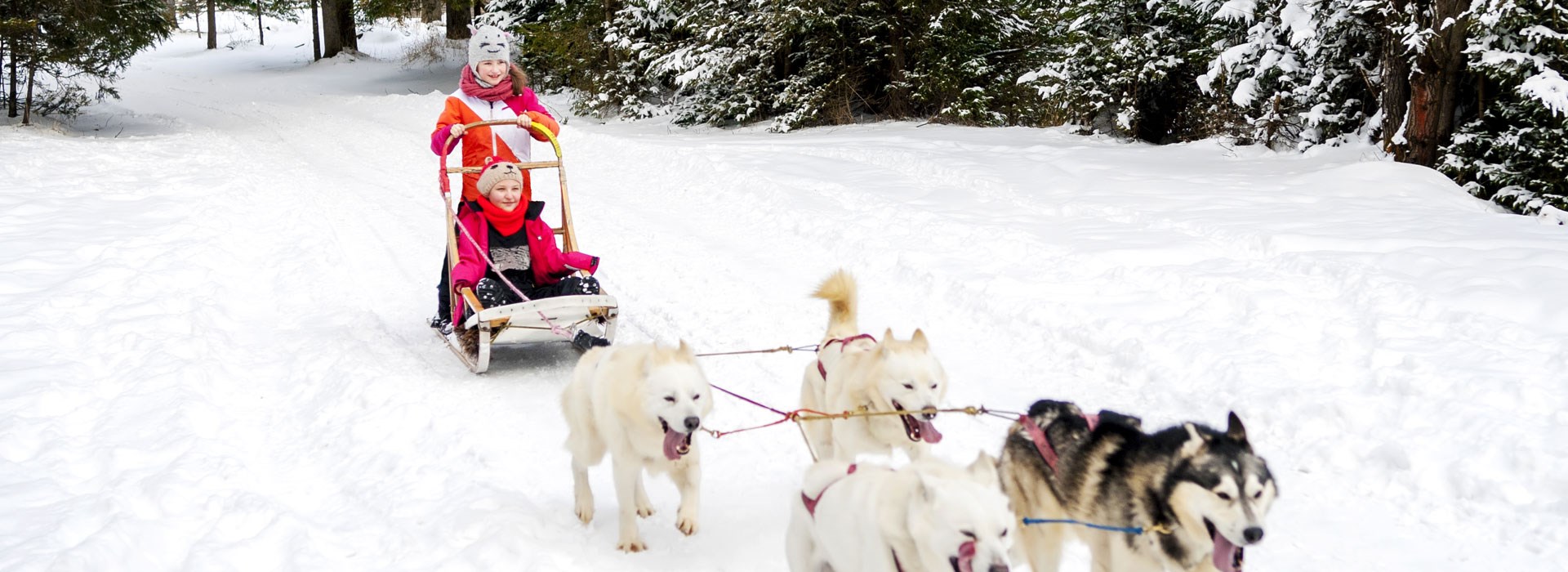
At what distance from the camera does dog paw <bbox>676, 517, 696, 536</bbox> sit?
385 centimetres

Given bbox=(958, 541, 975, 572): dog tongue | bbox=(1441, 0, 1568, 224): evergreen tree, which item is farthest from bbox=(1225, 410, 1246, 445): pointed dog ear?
bbox=(1441, 0, 1568, 224): evergreen tree

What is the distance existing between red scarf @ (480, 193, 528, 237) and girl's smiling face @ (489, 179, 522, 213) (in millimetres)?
24

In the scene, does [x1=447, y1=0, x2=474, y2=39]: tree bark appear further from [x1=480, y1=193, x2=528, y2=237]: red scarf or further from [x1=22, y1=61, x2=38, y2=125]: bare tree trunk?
[x1=480, y1=193, x2=528, y2=237]: red scarf

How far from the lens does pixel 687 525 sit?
3.85 meters

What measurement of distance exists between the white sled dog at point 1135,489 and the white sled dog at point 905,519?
55 cm

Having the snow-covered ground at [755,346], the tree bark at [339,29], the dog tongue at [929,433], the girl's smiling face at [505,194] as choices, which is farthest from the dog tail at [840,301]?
the tree bark at [339,29]

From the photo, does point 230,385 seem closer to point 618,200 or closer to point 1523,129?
point 618,200

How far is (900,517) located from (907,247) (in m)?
6.28

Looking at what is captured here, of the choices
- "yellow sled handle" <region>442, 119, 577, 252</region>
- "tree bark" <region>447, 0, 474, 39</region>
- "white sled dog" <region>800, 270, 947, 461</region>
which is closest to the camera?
"white sled dog" <region>800, 270, 947, 461</region>

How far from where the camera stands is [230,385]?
566 cm

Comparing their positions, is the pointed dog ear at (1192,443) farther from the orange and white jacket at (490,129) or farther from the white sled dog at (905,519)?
the orange and white jacket at (490,129)

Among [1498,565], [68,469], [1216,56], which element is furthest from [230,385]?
[1216,56]

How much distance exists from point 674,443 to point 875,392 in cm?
86

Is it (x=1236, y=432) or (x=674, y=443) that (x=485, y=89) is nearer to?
(x=674, y=443)
